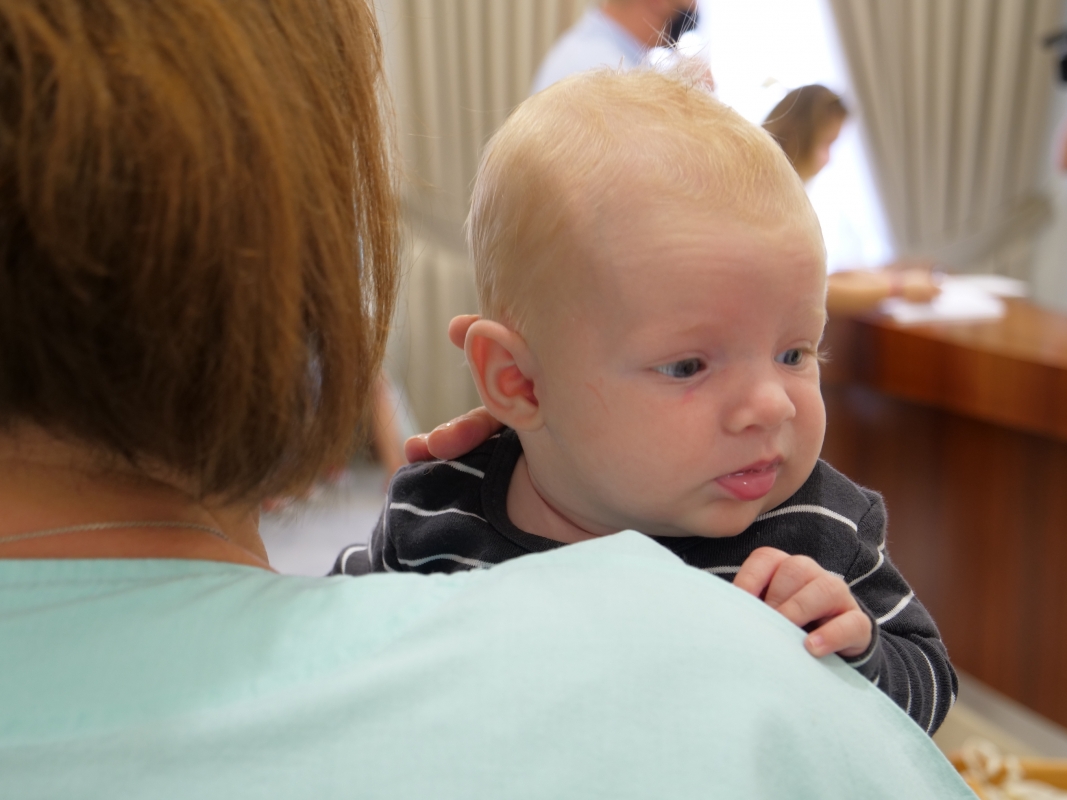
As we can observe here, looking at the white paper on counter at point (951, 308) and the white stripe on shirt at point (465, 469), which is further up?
the white stripe on shirt at point (465, 469)

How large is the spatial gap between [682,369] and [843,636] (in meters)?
0.26

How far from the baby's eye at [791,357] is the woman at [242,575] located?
0.31 meters

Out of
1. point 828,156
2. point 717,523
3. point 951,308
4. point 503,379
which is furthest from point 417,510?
point 951,308

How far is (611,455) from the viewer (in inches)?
32.9

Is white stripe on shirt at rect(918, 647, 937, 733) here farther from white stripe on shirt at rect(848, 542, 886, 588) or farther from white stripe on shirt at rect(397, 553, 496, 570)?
white stripe on shirt at rect(397, 553, 496, 570)

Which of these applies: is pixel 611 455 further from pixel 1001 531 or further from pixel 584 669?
pixel 1001 531

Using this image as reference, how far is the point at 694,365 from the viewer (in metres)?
0.81

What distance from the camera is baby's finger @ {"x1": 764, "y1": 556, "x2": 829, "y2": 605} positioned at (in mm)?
699

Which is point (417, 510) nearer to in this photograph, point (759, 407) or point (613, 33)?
point (759, 407)

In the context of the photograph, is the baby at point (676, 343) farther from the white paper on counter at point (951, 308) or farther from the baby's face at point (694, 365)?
the white paper on counter at point (951, 308)

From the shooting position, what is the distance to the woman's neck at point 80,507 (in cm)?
54

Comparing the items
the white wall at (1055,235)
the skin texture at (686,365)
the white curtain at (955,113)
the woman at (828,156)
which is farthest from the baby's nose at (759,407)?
the white wall at (1055,235)

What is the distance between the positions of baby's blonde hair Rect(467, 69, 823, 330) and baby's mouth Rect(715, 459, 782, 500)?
18cm

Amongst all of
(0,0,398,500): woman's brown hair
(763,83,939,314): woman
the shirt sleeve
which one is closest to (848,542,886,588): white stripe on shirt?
the shirt sleeve
